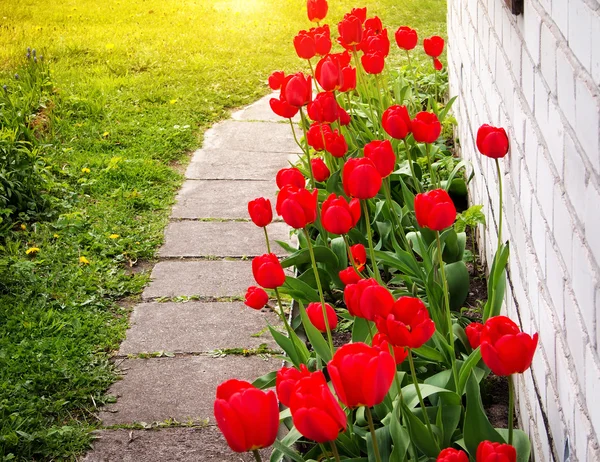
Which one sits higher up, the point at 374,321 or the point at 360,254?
the point at 374,321

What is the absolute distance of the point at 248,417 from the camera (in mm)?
1250

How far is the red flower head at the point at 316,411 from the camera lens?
1.22 meters

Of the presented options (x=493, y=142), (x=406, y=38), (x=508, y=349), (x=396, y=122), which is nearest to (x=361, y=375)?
(x=508, y=349)

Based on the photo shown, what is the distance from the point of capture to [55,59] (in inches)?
277

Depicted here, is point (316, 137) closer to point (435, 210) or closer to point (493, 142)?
point (493, 142)

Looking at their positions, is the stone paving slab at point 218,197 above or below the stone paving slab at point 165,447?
above

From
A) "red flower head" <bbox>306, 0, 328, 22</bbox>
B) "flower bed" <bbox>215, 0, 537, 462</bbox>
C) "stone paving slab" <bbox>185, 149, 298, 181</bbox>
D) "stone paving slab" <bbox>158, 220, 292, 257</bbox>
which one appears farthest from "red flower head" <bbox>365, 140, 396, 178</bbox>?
"stone paving slab" <bbox>185, 149, 298, 181</bbox>

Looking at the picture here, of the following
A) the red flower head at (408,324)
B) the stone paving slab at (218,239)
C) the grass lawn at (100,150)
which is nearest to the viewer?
the red flower head at (408,324)

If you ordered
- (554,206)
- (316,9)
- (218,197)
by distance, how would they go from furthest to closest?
(218,197)
(316,9)
(554,206)

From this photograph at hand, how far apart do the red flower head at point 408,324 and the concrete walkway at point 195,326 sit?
1.16m

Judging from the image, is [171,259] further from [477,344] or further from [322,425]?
[322,425]

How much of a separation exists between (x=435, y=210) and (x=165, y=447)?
1.21 m

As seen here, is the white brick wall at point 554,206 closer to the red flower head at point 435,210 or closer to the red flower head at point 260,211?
the red flower head at point 435,210

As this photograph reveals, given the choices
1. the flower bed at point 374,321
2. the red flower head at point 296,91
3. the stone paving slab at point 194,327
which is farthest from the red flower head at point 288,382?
the stone paving slab at point 194,327
